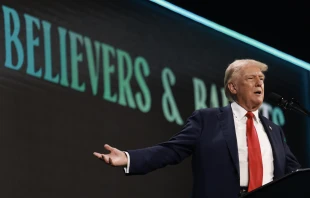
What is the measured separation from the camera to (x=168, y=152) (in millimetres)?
3062

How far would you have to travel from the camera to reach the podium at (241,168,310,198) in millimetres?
2270

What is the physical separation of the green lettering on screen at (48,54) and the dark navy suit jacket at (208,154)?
956 millimetres

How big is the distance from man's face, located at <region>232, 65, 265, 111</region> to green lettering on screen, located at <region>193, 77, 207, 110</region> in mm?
1281

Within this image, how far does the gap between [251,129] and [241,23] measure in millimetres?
1940

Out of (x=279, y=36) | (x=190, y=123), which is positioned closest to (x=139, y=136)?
(x=190, y=123)

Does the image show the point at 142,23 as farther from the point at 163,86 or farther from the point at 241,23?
the point at 241,23

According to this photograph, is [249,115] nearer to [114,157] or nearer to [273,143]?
[273,143]

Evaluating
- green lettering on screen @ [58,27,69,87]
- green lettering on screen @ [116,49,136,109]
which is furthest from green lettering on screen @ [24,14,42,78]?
green lettering on screen @ [116,49,136,109]

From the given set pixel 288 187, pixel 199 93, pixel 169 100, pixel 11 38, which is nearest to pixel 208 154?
pixel 288 187

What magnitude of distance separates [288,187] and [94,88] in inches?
74.6

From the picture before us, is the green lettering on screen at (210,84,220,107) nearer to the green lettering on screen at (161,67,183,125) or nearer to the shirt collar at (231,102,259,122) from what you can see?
the green lettering on screen at (161,67,183,125)

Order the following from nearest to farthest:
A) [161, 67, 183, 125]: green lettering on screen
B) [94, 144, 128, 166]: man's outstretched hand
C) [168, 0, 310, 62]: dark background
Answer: [94, 144, 128, 166]: man's outstretched hand, [161, 67, 183, 125]: green lettering on screen, [168, 0, 310, 62]: dark background

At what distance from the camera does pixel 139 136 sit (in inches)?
166

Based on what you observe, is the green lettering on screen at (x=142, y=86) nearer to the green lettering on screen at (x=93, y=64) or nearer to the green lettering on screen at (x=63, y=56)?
the green lettering on screen at (x=93, y=64)
